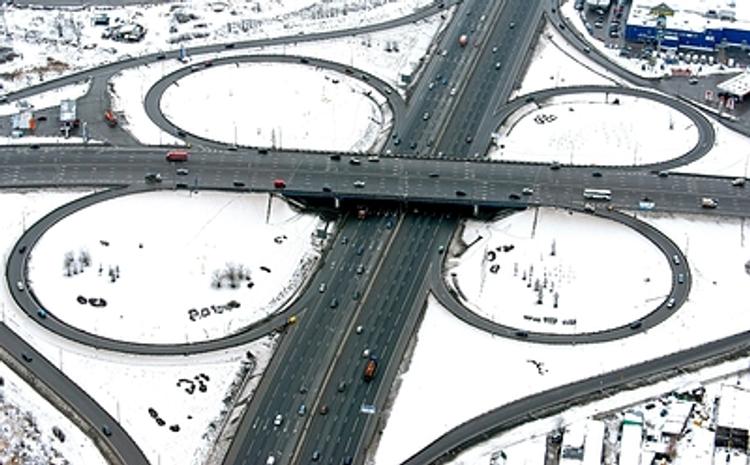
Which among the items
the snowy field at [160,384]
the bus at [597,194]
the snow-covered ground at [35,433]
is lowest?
the snow-covered ground at [35,433]

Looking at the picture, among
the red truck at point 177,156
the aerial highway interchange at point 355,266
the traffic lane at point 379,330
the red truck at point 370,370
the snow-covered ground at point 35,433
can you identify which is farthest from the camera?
the red truck at point 177,156

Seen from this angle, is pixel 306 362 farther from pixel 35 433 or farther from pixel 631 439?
pixel 631 439

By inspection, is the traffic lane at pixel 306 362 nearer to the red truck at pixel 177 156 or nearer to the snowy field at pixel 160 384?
the snowy field at pixel 160 384

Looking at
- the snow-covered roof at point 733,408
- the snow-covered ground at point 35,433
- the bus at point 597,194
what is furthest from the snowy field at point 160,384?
the bus at point 597,194

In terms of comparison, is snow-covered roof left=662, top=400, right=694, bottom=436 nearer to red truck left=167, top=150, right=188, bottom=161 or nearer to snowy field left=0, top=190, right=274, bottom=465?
snowy field left=0, top=190, right=274, bottom=465

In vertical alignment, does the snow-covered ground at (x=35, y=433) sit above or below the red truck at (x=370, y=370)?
below

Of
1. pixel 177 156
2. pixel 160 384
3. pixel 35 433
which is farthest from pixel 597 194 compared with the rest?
pixel 35 433

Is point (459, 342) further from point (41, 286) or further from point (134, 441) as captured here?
point (41, 286)

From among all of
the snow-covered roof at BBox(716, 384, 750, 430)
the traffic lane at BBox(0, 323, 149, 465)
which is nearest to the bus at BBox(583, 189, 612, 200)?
the snow-covered roof at BBox(716, 384, 750, 430)

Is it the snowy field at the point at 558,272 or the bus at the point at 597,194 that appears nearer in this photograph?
the snowy field at the point at 558,272
